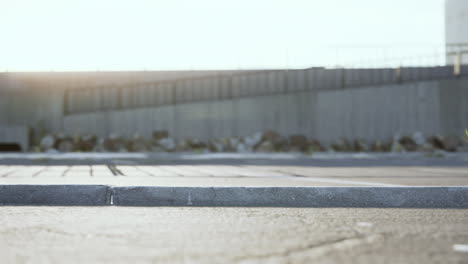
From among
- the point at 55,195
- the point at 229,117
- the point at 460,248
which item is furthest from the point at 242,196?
the point at 229,117

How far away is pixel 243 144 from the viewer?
68.4 feet

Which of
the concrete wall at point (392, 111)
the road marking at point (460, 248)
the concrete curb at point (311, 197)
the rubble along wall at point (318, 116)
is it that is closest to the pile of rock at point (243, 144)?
the rubble along wall at point (318, 116)

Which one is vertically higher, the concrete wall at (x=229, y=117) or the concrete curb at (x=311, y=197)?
the concrete wall at (x=229, y=117)

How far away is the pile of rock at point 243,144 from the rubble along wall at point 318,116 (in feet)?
0.94

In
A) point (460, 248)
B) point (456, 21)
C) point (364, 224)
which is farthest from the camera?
point (456, 21)

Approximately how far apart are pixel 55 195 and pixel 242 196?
195 centimetres

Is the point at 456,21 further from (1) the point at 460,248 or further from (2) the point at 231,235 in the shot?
(2) the point at 231,235

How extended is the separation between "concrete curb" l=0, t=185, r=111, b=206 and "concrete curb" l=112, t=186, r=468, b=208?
0.58 feet

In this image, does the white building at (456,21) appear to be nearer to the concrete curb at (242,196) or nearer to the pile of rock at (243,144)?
the pile of rock at (243,144)

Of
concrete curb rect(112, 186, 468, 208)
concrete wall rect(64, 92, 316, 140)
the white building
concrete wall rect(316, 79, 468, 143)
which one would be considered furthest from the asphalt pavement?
the white building

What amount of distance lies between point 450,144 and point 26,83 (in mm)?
19336

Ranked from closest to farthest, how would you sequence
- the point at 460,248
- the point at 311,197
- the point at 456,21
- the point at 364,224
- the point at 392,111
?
1. the point at 460,248
2. the point at 364,224
3. the point at 311,197
4. the point at 392,111
5. the point at 456,21

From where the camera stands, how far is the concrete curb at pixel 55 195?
4832mm

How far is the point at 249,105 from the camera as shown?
2122 cm
